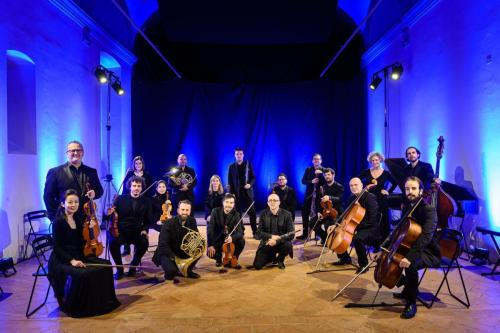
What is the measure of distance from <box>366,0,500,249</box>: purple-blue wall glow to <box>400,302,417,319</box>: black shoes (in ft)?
6.98

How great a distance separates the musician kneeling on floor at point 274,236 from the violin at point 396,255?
4.84 feet

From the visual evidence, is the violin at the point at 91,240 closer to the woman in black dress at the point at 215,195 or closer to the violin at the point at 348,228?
the woman in black dress at the point at 215,195

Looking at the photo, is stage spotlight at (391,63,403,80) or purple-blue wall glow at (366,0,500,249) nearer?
purple-blue wall glow at (366,0,500,249)

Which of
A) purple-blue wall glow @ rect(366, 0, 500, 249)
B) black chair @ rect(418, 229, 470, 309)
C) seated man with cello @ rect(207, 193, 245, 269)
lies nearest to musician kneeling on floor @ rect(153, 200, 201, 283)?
seated man with cello @ rect(207, 193, 245, 269)

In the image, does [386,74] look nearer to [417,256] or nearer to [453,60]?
[453,60]

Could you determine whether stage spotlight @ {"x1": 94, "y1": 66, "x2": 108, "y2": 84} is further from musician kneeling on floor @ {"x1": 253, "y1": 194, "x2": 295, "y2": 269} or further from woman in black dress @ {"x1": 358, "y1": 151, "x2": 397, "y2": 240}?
woman in black dress @ {"x1": 358, "y1": 151, "x2": 397, "y2": 240}

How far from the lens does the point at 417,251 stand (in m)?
2.81

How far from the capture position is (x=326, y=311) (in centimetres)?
296

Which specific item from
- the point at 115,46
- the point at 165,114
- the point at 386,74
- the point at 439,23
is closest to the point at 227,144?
the point at 165,114

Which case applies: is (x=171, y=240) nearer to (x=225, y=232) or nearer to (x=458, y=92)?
(x=225, y=232)

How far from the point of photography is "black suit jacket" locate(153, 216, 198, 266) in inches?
150

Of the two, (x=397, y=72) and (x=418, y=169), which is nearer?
(x=418, y=169)

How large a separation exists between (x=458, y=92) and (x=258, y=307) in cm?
401

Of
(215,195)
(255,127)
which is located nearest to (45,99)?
(215,195)
